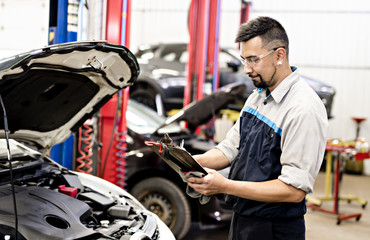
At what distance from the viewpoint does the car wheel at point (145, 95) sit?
9.06 meters

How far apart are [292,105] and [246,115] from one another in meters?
0.33

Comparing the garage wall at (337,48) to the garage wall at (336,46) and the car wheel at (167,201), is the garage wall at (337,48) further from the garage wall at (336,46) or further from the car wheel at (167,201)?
the car wheel at (167,201)

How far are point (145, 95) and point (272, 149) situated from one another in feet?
23.7

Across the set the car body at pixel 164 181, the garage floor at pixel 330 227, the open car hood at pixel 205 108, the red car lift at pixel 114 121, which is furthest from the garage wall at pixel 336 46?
the red car lift at pixel 114 121

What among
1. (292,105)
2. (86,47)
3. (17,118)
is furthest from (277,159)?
(17,118)

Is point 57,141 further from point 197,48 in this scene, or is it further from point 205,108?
A: point 197,48

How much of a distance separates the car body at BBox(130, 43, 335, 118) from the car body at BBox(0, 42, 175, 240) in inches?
229

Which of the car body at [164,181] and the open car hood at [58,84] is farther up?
the open car hood at [58,84]

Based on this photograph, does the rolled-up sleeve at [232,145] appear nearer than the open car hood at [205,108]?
Yes

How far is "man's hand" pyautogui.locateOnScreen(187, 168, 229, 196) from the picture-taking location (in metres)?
2.05

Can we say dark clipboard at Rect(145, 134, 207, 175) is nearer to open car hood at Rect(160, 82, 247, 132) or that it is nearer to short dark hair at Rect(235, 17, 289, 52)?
short dark hair at Rect(235, 17, 289, 52)

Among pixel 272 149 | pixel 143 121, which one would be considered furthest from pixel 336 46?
pixel 272 149

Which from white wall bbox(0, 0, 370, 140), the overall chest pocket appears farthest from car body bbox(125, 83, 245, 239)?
white wall bbox(0, 0, 370, 140)

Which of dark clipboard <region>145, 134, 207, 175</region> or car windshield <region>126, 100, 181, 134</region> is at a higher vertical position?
dark clipboard <region>145, 134, 207, 175</region>
